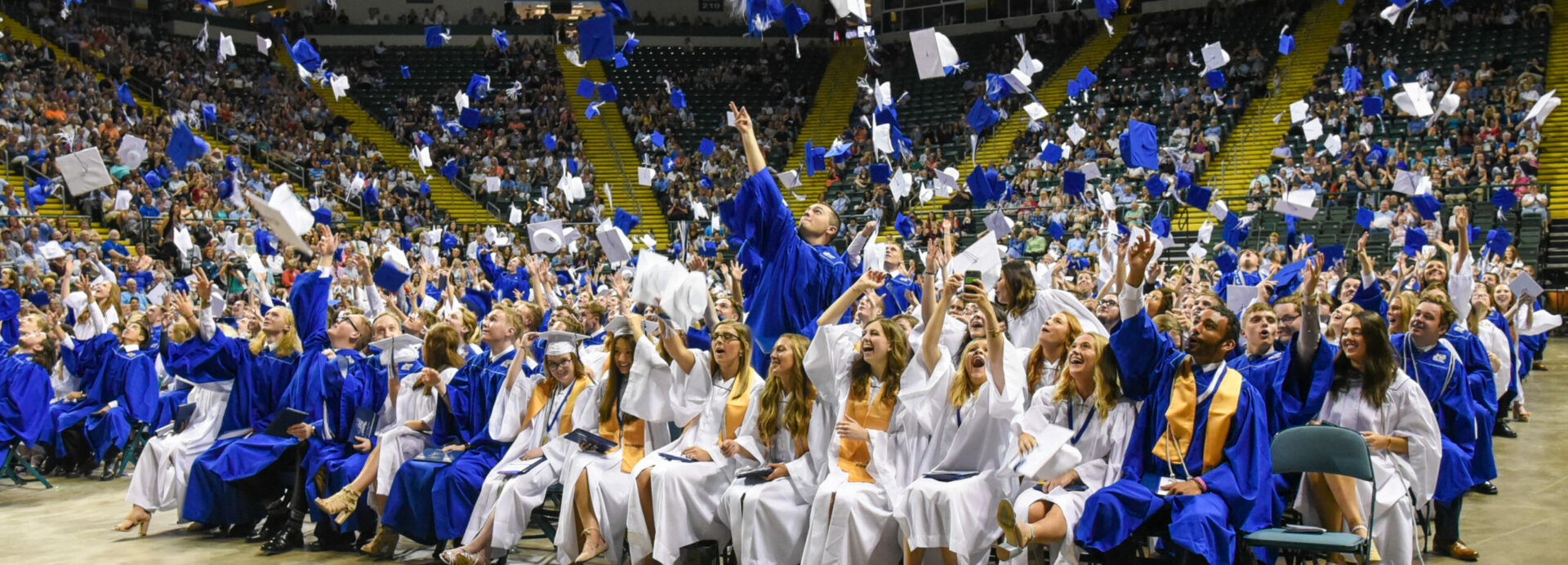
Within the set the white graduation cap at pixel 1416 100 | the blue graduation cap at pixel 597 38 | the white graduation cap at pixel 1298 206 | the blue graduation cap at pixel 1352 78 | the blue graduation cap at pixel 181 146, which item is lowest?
the white graduation cap at pixel 1298 206

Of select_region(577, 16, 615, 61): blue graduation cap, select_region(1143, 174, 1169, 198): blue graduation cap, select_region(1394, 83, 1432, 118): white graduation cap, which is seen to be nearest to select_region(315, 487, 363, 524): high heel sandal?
select_region(577, 16, 615, 61): blue graduation cap

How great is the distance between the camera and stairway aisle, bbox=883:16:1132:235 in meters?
27.3

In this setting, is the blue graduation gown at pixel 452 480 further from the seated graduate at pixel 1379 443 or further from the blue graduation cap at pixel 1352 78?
the blue graduation cap at pixel 1352 78

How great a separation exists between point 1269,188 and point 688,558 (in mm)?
17418

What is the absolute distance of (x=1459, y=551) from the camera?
654cm

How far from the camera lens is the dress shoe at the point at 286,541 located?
23.9ft

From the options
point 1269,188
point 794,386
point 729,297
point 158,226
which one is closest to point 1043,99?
point 1269,188

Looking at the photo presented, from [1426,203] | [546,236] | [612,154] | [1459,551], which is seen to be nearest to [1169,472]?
[1459,551]

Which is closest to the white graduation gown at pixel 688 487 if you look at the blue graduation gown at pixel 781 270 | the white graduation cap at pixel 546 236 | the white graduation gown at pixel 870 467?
the blue graduation gown at pixel 781 270

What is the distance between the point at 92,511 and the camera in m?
8.62

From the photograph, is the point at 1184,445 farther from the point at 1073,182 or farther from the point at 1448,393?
the point at 1073,182

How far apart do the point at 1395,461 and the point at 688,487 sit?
323cm

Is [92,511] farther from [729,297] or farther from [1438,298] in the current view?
[1438,298]

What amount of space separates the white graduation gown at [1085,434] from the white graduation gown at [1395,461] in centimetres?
93
